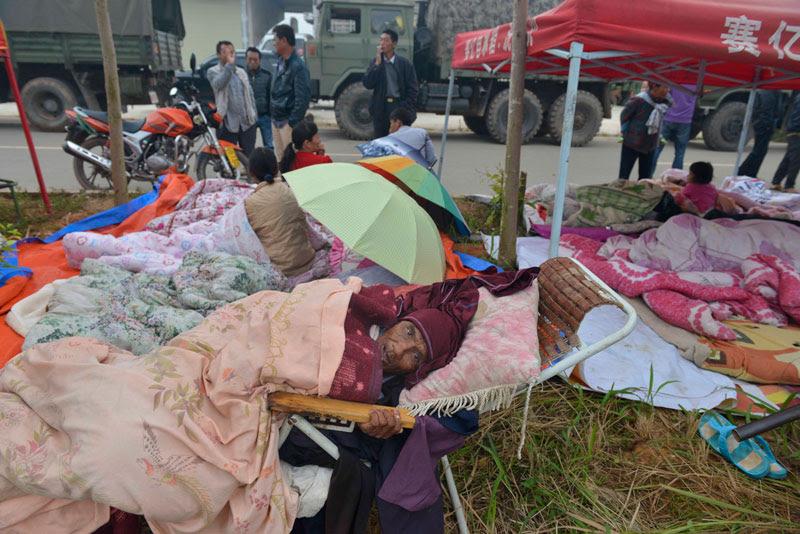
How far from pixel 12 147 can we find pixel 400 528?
916cm

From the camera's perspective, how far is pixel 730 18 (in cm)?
254

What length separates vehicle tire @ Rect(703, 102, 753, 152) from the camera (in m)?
9.97

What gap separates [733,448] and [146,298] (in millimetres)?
2910

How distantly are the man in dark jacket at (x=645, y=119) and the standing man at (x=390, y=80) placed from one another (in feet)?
7.75

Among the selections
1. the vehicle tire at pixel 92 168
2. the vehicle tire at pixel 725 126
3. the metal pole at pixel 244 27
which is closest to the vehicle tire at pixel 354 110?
the vehicle tire at pixel 92 168

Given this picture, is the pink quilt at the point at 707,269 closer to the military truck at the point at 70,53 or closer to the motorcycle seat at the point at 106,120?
the motorcycle seat at the point at 106,120

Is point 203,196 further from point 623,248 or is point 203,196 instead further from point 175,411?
point 623,248

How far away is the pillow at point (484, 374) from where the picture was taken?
1.58 metres

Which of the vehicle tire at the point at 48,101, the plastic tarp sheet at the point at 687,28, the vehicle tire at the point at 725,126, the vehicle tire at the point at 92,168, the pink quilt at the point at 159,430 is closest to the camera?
the pink quilt at the point at 159,430

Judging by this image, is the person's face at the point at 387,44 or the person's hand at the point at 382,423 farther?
the person's face at the point at 387,44

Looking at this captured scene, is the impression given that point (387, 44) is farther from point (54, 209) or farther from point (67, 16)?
point (67, 16)

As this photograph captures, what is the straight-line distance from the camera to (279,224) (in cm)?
304

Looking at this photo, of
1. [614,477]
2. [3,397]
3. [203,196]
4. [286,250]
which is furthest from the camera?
[203,196]

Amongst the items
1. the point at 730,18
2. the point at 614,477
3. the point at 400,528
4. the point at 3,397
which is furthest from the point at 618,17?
the point at 3,397
